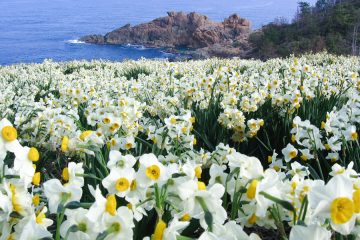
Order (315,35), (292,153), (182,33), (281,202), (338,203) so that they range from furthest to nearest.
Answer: (182,33) < (315,35) < (292,153) < (281,202) < (338,203)

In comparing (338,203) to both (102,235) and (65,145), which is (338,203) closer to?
(102,235)

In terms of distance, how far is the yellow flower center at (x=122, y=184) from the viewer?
51.0 inches

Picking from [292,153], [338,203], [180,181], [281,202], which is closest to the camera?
[338,203]

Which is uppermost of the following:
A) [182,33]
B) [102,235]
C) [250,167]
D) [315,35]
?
[182,33]

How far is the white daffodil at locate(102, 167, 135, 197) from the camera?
130 cm

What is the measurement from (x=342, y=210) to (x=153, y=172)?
0.54 m

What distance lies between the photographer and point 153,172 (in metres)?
1.28

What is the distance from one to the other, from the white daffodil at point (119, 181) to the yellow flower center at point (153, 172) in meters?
0.08

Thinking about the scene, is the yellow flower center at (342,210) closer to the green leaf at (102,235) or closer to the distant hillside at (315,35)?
the green leaf at (102,235)

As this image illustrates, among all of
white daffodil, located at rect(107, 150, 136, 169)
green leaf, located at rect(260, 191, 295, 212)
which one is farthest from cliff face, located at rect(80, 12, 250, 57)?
green leaf, located at rect(260, 191, 295, 212)

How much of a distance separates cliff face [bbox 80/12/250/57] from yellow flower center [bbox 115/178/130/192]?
212 feet

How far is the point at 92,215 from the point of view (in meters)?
1.12

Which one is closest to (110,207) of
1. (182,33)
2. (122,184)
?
(122,184)

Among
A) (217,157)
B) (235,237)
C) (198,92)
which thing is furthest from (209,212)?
(198,92)
